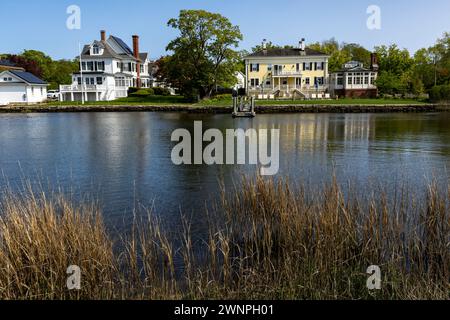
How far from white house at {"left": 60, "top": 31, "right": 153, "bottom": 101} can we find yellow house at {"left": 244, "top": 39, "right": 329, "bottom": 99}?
23785 millimetres

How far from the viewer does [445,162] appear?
20172mm

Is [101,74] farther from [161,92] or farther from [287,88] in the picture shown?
[287,88]

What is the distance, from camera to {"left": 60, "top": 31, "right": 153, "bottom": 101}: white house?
250 feet

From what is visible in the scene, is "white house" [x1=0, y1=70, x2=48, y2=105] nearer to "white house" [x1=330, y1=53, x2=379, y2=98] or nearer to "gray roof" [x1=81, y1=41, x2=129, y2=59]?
"gray roof" [x1=81, y1=41, x2=129, y2=59]

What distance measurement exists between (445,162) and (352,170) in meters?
5.32

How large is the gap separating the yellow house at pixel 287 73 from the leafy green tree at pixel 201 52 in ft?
29.1

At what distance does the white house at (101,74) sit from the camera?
250ft

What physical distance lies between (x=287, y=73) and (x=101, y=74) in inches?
1302

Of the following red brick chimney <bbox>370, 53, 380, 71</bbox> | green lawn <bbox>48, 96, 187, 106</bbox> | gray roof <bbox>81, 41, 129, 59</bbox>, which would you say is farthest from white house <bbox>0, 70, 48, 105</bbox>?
red brick chimney <bbox>370, 53, 380, 71</bbox>

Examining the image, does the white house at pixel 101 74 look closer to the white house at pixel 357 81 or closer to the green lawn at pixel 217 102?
the green lawn at pixel 217 102

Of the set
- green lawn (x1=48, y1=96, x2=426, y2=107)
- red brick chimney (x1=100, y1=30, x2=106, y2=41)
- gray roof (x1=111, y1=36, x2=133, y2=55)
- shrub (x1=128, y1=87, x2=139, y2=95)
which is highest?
red brick chimney (x1=100, y1=30, x2=106, y2=41)

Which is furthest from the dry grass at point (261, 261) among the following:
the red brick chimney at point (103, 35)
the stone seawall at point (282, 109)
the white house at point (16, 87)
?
the red brick chimney at point (103, 35)

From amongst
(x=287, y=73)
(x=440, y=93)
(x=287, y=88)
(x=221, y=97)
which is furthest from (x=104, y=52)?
(x=440, y=93)

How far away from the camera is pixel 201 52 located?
2778 inches
